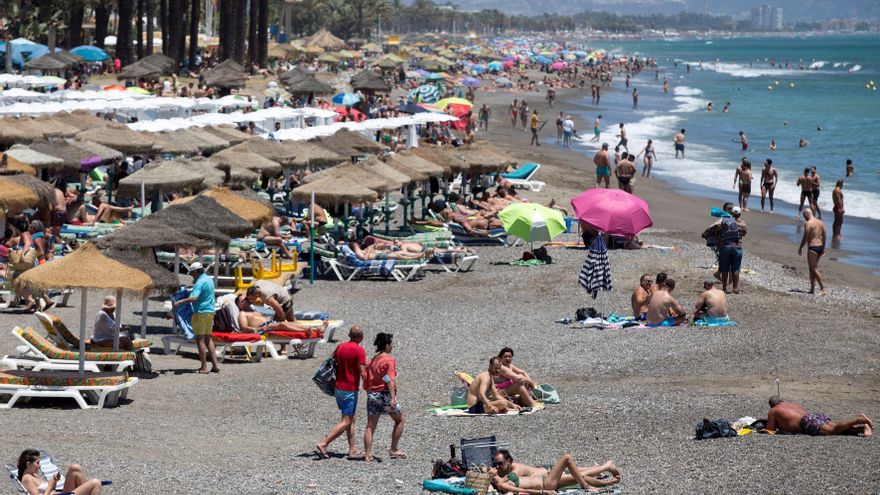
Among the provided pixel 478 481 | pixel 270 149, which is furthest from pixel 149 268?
pixel 270 149

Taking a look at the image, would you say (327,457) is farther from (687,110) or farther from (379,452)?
(687,110)

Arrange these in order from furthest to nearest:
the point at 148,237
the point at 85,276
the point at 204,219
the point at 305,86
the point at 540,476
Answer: the point at 305,86 < the point at 204,219 < the point at 148,237 < the point at 85,276 < the point at 540,476

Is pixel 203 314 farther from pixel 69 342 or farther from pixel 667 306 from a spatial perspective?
pixel 667 306

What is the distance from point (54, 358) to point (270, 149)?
39.0 ft

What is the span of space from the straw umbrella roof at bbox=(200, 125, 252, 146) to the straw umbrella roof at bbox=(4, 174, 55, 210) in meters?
7.41

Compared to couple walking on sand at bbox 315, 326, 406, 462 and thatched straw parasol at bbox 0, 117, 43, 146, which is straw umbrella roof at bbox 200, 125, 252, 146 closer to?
thatched straw parasol at bbox 0, 117, 43, 146

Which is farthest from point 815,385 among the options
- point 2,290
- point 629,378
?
point 2,290

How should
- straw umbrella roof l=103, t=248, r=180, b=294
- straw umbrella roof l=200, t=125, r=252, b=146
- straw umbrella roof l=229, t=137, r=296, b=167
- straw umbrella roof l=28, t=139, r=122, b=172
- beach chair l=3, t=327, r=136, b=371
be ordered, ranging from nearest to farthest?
1. straw umbrella roof l=103, t=248, r=180, b=294
2. beach chair l=3, t=327, r=136, b=371
3. straw umbrella roof l=28, t=139, r=122, b=172
4. straw umbrella roof l=229, t=137, r=296, b=167
5. straw umbrella roof l=200, t=125, r=252, b=146

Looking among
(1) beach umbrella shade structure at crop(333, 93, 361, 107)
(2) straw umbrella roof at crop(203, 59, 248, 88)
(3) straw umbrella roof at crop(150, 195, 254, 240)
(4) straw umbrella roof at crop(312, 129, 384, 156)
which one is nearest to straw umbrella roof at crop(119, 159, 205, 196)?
(3) straw umbrella roof at crop(150, 195, 254, 240)

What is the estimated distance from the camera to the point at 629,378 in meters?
13.9

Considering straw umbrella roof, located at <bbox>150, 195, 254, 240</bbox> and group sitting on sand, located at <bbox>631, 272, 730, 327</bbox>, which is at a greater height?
straw umbrella roof, located at <bbox>150, 195, 254, 240</bbox>

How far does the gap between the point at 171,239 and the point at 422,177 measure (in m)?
8.34

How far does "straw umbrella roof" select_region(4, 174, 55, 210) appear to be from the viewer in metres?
18.5

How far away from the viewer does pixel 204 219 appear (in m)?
15.4
